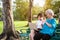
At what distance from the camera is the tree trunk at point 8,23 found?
9.78m

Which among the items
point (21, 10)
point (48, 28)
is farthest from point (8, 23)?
point (21, 10)

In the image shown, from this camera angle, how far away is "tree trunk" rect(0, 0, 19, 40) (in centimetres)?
978

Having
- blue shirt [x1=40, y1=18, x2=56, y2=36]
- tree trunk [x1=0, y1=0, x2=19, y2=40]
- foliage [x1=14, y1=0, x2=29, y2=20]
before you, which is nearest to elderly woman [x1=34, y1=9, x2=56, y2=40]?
blue shirt [x1=40, y1=18, x2=56, y2=36]

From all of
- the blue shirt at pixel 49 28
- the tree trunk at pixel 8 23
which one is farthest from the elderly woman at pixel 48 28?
the tree trunk at pixel 8 23

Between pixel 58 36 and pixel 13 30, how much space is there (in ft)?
13.5

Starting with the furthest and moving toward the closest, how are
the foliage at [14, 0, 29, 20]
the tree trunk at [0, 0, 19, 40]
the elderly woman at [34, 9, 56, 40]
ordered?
1. the foliage at [14, 0, 29, 20]
2. the tree trunk at [0, 0, 19, 40]
3. the elderly woman at [34, 9, 56, 40]

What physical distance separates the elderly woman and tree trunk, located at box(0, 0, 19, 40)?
4171 millimetres

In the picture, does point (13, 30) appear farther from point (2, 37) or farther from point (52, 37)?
point (52, 37)

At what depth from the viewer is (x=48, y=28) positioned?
5.58m

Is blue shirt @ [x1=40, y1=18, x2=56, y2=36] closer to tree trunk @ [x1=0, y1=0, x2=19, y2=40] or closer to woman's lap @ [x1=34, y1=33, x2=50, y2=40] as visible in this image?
woman's lap @ [x1=34, y1=33, x2=50, y2=40]

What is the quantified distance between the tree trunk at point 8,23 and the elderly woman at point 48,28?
417 cm

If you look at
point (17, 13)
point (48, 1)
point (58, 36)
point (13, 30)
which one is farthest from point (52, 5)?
point (58, 36)

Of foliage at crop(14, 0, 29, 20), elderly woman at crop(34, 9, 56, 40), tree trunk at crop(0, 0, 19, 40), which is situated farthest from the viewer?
foliage at crop(14, 0, 29, 20)

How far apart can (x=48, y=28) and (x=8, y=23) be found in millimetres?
4576
